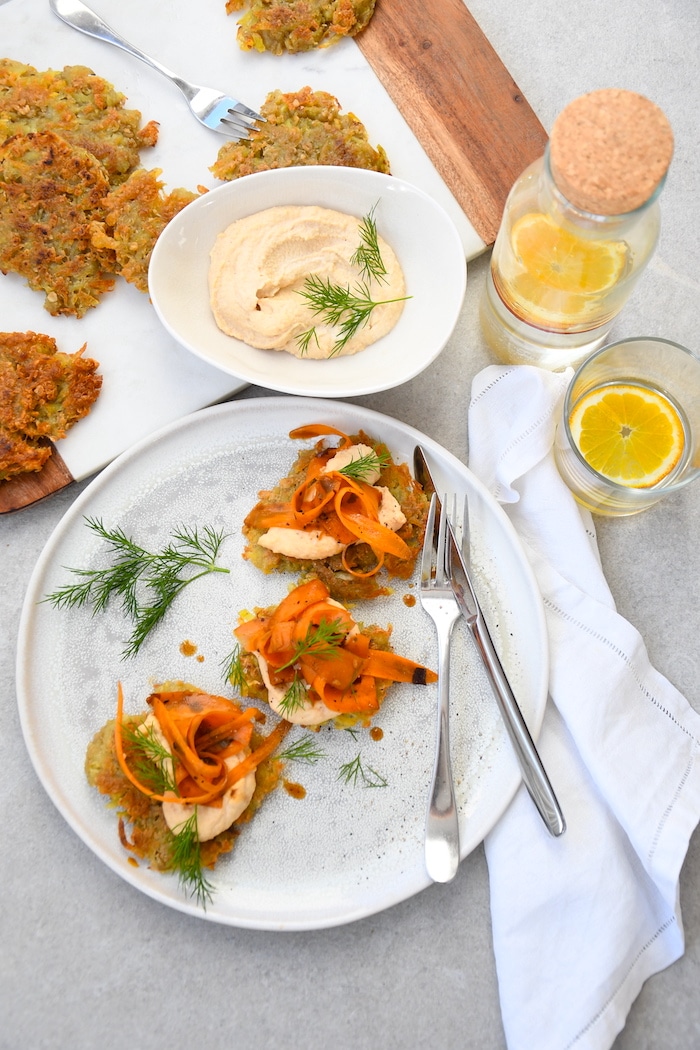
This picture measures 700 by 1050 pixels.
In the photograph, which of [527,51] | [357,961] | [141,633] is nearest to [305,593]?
[141,633]

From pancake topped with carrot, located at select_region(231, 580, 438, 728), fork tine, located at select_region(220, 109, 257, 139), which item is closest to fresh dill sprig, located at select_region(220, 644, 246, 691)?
Result: pancake topped with carrot, located at select_region(231, 580, 438, 728)

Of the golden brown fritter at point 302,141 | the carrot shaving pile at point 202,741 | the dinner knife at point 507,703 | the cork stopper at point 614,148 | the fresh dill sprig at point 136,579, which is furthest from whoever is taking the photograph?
the golden brown fritter at point 302,141

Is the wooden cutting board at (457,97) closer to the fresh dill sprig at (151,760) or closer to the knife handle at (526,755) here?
the knife handle at (526,755)

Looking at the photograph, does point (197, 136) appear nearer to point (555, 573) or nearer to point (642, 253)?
point (642, 253)

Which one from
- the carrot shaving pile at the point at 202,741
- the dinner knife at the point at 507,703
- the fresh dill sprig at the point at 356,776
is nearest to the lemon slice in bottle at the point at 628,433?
the dinner knife at the point at 507,703

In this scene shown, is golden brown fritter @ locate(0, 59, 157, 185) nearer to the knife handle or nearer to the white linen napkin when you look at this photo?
the white linen napkin
